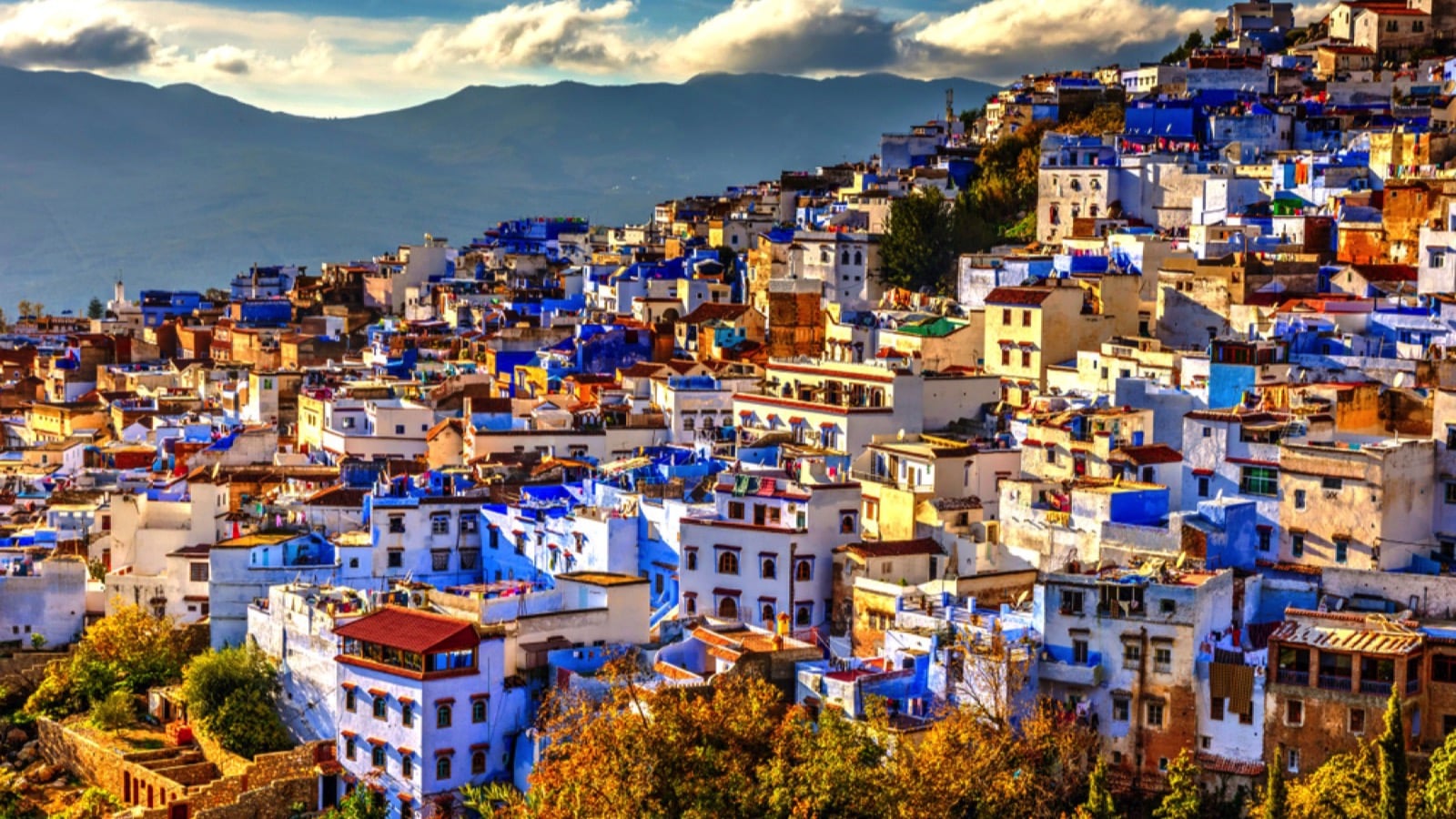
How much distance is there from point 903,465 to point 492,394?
17662 mm

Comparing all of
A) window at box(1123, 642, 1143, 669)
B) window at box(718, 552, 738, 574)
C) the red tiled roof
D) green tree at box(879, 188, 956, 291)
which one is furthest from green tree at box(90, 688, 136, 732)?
green tree at box(879, 188, 956, 291)

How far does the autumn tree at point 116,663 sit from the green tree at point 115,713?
1.12 ft

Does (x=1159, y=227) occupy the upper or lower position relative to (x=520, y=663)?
upper

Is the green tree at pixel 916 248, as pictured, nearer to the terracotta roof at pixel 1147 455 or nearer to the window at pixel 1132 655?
the terracotta roof at pixel 1147 455

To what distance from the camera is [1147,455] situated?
119 feet

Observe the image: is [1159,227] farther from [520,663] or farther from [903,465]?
[520,663]

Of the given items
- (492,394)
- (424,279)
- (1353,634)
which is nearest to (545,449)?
(492,394)

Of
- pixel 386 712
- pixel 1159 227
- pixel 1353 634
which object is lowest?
pixel 386 712

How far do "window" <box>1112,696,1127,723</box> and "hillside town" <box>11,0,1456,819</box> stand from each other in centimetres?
6

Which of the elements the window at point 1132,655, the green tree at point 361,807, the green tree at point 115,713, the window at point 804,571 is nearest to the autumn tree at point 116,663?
the green tree at point 115,713

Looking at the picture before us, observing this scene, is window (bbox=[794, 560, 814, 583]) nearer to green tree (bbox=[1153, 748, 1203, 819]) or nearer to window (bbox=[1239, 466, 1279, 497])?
window (bbox=[1239, 466, 1279, 497])

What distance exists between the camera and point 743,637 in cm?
3359

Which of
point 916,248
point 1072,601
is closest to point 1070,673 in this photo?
point 1072,601

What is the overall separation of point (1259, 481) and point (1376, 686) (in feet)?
21.8
